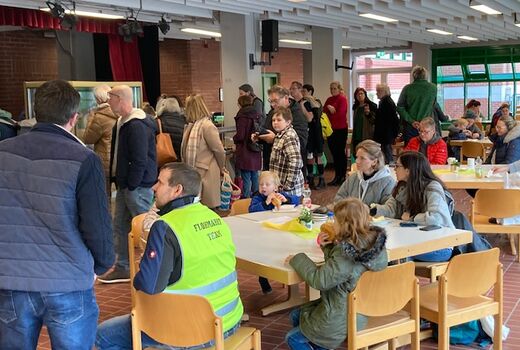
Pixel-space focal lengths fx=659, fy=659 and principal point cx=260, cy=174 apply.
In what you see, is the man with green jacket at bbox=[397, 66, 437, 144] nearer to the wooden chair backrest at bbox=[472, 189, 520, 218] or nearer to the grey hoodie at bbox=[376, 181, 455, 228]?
the wooden chair backrest at bbox=[472, 189, 520, 218]

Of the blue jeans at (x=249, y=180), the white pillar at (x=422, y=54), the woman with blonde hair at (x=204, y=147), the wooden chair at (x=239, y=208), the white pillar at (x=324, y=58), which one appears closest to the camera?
the wooden chair at (x=239, y=208)

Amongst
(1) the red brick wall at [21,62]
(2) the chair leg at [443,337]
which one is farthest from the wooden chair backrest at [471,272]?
(1) the red brick wall at [21,62]

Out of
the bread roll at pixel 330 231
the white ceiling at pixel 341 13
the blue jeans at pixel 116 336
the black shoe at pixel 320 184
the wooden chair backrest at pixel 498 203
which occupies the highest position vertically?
the white ceiling at pixel 341 13

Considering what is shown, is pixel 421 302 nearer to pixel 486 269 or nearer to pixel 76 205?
pixel 486 269

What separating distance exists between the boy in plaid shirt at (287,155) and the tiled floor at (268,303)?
2.82 ft

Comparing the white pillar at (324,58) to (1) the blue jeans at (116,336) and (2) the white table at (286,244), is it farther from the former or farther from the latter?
(1) the blue jeans at (116,336)

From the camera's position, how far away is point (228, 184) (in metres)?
7.26

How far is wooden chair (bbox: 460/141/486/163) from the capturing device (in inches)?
390

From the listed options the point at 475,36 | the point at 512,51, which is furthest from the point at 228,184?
the point at 512,51

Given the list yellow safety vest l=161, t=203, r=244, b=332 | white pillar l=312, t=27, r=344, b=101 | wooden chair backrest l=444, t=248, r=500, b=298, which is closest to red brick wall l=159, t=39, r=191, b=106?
white pillar l=312, t=27, r=344, b=101

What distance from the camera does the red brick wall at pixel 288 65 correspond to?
63.3 feet

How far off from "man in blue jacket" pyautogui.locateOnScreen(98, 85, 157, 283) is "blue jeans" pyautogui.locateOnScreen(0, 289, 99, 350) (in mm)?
2612

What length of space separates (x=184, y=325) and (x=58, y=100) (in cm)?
104

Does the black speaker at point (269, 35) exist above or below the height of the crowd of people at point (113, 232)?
above
